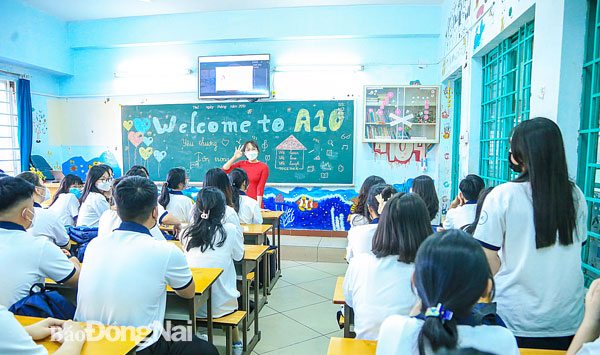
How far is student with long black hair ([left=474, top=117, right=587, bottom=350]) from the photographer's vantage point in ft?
4.17

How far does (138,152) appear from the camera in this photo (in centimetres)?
584

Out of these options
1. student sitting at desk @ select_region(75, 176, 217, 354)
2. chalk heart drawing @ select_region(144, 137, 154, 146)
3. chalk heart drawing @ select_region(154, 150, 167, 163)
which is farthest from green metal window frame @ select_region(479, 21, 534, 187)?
chalk heart drawing @ select_region(144, 137, 154, 146)

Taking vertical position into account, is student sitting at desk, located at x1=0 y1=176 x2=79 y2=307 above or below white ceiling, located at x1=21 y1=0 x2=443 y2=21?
below

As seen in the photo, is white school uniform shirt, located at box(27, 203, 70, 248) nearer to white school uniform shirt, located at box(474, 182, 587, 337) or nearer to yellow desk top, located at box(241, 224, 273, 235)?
yellow desk top, located at box(241, 224, 273, 235)

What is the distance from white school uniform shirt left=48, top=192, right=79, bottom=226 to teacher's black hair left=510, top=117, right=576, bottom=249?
139 inches

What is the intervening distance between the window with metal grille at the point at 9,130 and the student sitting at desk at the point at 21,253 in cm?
468

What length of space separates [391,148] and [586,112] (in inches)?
126

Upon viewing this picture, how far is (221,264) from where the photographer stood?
2264mm

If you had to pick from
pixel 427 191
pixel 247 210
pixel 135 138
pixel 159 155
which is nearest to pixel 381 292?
pixel 427 191

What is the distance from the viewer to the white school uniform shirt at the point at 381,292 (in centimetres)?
137

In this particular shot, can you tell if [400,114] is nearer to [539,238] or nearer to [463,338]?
[539,238]

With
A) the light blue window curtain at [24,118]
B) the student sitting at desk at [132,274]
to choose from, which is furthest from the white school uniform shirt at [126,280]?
the light blue window curtain at [24,118]

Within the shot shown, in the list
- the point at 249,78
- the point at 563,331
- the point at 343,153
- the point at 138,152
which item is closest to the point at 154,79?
the point at 138,152

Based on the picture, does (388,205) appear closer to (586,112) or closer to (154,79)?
(586,112)
